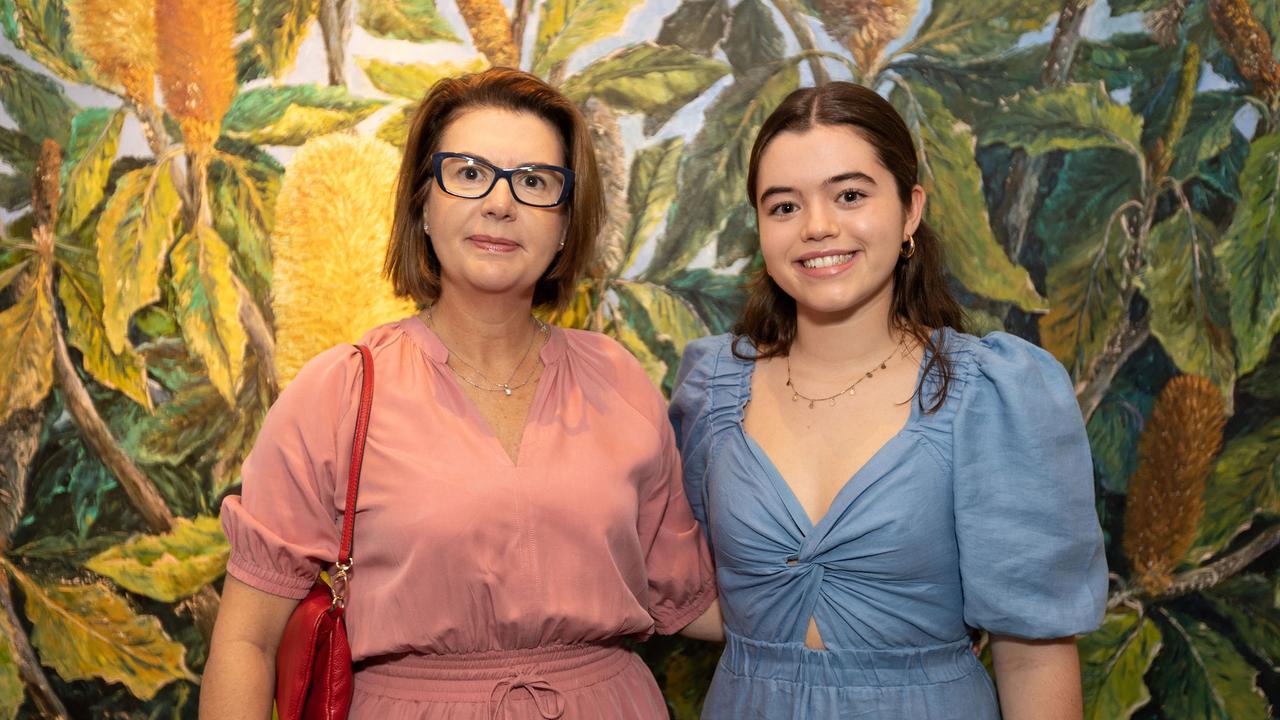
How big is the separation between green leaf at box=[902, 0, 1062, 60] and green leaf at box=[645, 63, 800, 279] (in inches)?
Answer: 13.4

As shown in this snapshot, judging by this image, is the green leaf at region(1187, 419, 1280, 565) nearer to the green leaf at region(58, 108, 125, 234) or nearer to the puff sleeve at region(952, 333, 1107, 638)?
the puff sleeve at region(952, 333, 1107, 638)

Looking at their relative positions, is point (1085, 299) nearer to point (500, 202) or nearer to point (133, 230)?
point (500, 202)

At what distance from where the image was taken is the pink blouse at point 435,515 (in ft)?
5.74

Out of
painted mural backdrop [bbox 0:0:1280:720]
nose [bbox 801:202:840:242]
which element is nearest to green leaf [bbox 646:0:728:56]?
painted mural backdrop [bbox 0:0:1280:720]

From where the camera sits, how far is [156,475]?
252 cm

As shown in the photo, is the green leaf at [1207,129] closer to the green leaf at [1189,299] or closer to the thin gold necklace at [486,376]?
the green leaf at [1189,299]

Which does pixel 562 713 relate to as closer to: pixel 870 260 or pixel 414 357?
pixel 414 357

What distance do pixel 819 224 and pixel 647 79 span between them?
87 cm

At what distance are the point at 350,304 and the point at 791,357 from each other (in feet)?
3.55

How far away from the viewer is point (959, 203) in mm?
2555

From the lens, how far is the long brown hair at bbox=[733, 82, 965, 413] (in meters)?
1.93

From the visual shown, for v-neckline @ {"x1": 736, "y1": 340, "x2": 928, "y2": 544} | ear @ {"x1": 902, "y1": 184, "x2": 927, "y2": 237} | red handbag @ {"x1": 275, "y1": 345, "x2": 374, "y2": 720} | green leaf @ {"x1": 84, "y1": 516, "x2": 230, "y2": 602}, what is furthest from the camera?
green leaf @ {"x1": 84, "y1": 516, "x2": 230, "y2": 602}

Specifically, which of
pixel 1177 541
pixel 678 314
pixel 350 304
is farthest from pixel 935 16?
pixel 350 304

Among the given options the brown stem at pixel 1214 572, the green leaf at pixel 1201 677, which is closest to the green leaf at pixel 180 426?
the brown stem at pixel 1214 572
